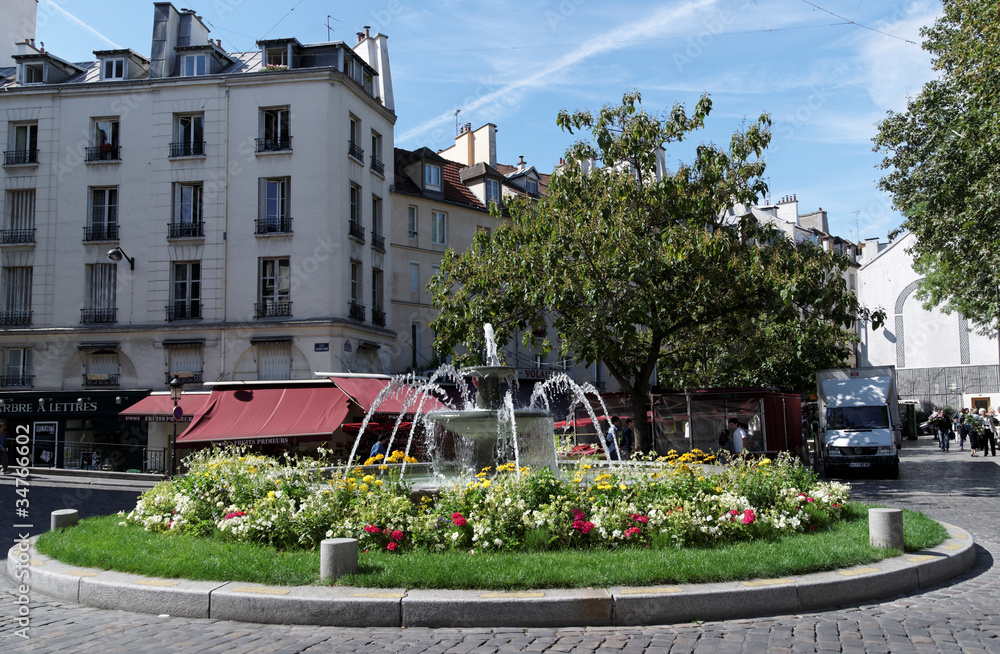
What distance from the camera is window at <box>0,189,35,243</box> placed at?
29234 mm

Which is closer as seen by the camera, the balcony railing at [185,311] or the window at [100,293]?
the balcony railing at [185,311]

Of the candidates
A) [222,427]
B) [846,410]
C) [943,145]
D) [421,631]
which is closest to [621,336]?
[846,410]

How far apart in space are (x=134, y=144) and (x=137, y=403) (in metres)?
9.31

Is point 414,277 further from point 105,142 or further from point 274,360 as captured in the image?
point 105,142

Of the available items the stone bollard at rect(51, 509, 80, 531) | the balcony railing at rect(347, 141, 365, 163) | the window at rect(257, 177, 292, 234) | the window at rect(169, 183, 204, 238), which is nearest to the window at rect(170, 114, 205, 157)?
the window at rect(169, 183, 204, 238)

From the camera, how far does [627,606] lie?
6586mm

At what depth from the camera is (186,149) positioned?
2866 centimetres

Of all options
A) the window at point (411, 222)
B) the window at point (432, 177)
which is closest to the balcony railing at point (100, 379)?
the window at point (411, 222)

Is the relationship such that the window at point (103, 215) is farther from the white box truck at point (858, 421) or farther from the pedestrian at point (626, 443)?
the white box truck at point (858, 421)

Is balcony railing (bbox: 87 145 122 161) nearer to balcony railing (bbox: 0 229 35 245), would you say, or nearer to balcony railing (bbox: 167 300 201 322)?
balcony railing (bbox: 0 229 35 245)

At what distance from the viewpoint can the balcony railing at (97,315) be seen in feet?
92.6

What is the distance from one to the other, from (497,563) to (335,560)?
147 centimetres

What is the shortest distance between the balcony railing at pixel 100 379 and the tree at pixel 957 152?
26.0 metres

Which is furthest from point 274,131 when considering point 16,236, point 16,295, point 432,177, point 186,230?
point 16,295
